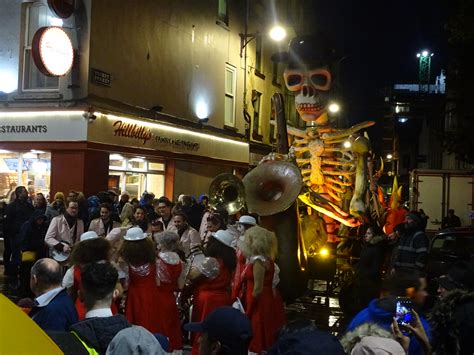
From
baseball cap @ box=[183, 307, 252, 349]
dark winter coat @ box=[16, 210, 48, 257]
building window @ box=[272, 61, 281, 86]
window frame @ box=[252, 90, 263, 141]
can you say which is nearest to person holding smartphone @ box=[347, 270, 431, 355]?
baseball cap @ box=[183, 307, 252, 349]

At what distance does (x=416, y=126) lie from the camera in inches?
2692

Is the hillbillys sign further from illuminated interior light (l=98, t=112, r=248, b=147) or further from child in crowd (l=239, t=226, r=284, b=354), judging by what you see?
child in crowd (l=239, t=226, r=284, b=354)

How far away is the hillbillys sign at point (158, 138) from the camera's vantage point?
1552 cm

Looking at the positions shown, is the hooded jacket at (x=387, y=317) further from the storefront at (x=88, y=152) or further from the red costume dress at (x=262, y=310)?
the storefront at (x=88, y=152)

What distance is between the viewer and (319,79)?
1436cm

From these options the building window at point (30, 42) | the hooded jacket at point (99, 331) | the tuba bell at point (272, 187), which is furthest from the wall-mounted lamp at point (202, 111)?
the hooded jacket at point (99, 331)

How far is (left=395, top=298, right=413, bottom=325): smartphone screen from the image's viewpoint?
11.8ft

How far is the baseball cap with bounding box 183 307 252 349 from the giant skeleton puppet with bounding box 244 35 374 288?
872cm

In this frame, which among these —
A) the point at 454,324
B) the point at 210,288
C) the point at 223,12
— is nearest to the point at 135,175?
the point at 223,12

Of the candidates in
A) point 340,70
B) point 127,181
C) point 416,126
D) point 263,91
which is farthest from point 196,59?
point 416,126

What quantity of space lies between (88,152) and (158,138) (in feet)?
10.7

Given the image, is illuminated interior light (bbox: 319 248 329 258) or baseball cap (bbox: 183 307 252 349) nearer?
baseball cap (bbox: 183 307 252 349)

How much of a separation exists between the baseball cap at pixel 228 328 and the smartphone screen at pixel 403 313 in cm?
93

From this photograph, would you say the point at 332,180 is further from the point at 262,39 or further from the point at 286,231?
the point at 262,39
